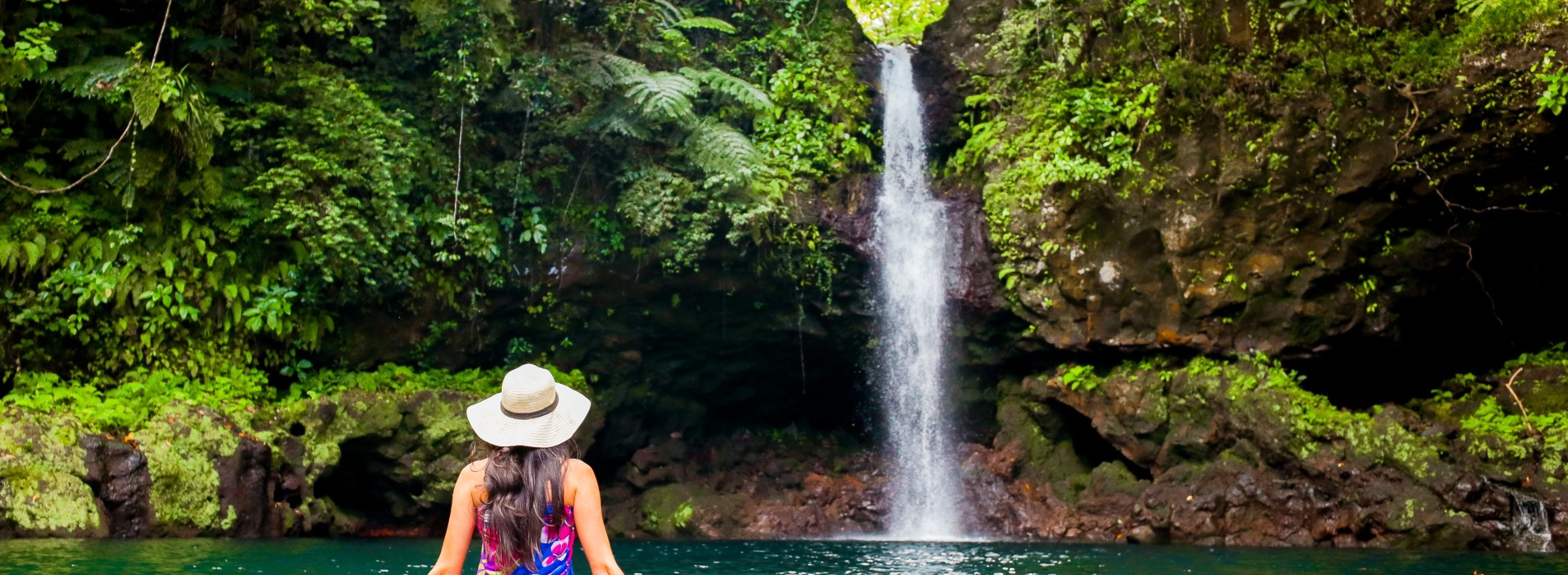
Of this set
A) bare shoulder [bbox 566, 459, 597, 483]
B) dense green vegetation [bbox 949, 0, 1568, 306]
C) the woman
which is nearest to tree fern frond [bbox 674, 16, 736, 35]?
dense green vegetation [bbox 949, 0, 1568, 306]

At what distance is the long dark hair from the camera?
2.94m

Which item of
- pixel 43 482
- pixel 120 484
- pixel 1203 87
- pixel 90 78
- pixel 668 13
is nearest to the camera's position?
pixel 43 482

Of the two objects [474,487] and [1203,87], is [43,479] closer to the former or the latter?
[474,487]

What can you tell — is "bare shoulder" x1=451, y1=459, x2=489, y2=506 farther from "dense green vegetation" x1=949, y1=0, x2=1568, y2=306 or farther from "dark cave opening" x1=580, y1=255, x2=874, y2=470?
"dark cave opening" x1=580, y1=255, x2=874, y2=470

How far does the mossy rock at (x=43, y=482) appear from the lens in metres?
9.41

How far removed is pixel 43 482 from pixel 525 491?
8.65 metres

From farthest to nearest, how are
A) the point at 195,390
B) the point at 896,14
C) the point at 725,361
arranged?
the point at 896,14
the point at 725,361
the point at 195,390

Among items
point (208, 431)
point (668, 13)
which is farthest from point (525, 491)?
point (668, 13)

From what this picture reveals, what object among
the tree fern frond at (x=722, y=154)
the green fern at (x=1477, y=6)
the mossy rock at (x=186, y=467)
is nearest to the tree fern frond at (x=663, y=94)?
the tree fern frond at (x=722, y=154)

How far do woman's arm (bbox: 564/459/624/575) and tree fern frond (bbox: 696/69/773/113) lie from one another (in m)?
10.3

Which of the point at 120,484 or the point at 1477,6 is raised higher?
the point at 1477,6

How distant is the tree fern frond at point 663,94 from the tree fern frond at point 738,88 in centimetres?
53

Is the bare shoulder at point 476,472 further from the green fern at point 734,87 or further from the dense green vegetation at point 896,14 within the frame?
the dense green vegetation at point 896,14

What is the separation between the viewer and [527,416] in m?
3.01
